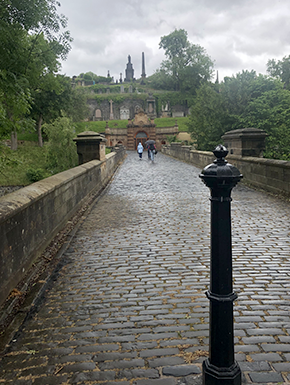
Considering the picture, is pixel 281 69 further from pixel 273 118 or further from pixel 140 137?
pixel 273 118

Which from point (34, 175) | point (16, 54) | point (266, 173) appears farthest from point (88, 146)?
point (34, 175)

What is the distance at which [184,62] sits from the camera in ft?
251

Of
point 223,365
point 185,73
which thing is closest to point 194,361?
point 223,365

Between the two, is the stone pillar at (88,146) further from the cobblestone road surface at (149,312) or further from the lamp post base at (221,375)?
the lamp post base at (221,375)

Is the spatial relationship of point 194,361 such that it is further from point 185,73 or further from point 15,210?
point 185,73

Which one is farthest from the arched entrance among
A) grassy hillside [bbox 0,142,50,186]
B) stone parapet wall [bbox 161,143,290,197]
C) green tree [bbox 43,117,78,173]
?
stone parapet wall [bbox 161,143,290,197]

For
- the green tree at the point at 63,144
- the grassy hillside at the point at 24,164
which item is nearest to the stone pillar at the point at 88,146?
the green tree at the point at 63,144

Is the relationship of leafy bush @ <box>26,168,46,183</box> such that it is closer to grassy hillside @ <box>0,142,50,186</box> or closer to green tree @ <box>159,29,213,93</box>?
grassy hillside @ <box>0,142,50,186</box>

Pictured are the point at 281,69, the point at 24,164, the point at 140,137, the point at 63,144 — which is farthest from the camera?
the point at 281,69

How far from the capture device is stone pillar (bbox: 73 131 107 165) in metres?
12.4

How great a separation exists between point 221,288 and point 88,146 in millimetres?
11264

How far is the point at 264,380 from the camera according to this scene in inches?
85.7

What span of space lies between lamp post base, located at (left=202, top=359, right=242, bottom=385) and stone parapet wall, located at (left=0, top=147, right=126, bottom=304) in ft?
6.99

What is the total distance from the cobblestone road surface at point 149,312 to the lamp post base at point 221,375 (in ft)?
0.57
